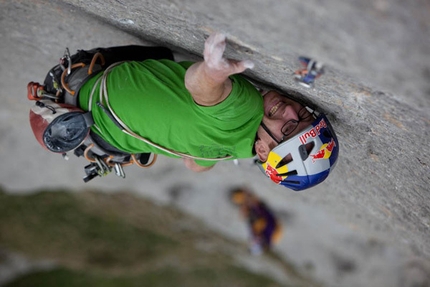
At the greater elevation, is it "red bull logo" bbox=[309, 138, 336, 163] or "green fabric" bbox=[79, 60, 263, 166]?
"red bull logo" bbox=[309, 138, 336, 163]

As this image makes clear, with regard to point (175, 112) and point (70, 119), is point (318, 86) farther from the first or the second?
point (70, 119)

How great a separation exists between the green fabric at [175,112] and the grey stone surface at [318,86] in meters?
0.21

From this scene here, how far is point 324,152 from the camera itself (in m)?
3.01

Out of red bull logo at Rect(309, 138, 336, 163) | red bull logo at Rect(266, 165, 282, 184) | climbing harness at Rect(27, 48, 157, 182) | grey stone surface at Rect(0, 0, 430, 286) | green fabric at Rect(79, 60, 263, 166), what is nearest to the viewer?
grey stone surface at Rect(0, 0, 430, 286)

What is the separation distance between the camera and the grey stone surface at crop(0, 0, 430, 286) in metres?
1.86

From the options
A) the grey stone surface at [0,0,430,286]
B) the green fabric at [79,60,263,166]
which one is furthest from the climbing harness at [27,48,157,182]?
the grey stone surface at [0,0,430,286]

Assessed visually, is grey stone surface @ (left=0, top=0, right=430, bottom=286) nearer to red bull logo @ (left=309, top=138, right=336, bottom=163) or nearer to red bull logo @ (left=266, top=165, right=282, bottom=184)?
red bull logo @ (left=309, top=138, right=336, bottom=163)

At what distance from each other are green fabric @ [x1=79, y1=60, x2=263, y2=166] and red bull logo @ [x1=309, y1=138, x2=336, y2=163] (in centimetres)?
37

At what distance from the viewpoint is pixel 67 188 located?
7.63 meters

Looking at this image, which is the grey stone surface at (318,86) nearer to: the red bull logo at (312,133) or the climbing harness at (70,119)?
the red bull logo at (312,133)

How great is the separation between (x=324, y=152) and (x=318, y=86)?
528 mm

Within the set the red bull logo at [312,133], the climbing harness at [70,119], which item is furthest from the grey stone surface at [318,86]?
the climbing harness at [70,119]

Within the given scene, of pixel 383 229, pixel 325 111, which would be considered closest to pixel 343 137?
pixel 325 111

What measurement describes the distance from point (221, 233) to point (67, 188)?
2386mm
